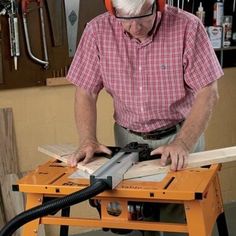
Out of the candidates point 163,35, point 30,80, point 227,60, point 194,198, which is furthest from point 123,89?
point 227,60

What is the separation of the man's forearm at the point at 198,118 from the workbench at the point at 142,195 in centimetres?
11

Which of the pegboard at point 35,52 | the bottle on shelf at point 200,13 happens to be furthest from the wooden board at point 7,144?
the bottle on shelf at point 200,13

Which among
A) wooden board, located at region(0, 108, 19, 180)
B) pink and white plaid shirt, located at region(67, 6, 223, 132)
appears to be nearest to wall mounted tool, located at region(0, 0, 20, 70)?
wooden board, located at region(0, 108, 19, 180)

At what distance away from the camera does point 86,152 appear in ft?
5.82

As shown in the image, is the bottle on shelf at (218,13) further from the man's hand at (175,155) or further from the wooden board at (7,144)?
the man's hand at (175,155)

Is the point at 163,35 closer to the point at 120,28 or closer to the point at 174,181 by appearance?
the point at 120,28

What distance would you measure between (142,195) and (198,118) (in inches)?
17.5

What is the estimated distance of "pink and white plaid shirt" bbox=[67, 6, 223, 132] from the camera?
1.84 meters

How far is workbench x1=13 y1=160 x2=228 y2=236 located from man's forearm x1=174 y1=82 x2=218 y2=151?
0.11 metres

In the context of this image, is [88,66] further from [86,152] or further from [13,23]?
[13,23]

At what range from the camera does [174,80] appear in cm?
186

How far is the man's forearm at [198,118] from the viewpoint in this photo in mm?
1733

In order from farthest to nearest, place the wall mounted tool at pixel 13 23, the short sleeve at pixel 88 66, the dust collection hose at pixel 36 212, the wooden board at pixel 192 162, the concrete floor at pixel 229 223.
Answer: the concrete floor at pixel 229 223, the wall mounted tool at pixel 13 23, the short sleeve at pixel 88 66, the wooden board at pixel 192 162, the dust collection hose at pixel 36 212

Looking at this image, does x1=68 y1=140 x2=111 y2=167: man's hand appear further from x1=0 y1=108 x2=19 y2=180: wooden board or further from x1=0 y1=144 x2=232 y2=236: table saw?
x1=0 y1=108 x2=19 y2=180: wooden board
